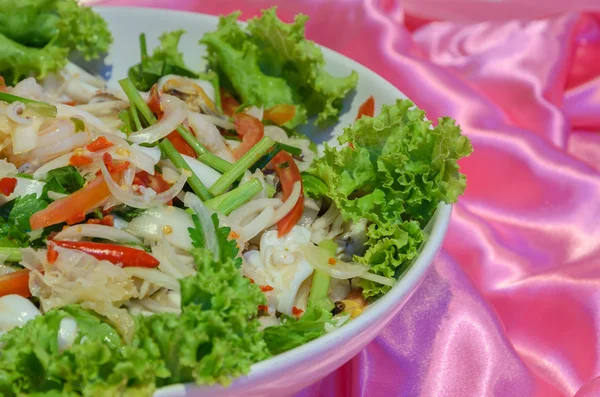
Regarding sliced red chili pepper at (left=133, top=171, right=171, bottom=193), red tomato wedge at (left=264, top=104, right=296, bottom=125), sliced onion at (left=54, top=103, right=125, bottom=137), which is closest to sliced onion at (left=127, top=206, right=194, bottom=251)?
sliced red chili pepper at (left=133, top=171, right=171, bottom=193)

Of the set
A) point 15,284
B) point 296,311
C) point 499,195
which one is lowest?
point 499,195

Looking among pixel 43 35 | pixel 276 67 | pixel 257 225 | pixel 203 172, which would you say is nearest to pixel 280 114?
pixel 276 67

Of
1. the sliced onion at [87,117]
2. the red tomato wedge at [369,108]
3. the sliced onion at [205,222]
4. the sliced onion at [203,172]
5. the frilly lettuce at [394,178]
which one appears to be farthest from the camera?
the red tomato wedge at [369,108]

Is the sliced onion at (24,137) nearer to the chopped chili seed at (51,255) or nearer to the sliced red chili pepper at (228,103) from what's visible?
the chopped chili seed at (51,255)

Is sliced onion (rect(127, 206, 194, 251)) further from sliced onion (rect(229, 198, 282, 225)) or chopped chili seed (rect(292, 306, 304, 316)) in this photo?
chopped chili seed (rect(292, 306, 304, 316))

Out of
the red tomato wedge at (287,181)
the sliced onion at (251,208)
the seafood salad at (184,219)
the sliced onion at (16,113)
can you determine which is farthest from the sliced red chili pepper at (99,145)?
the red tomato wedge at (287,181)

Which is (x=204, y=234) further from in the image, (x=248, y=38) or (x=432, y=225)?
(x=248, y=38)

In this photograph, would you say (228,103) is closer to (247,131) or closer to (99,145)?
(247,131)
